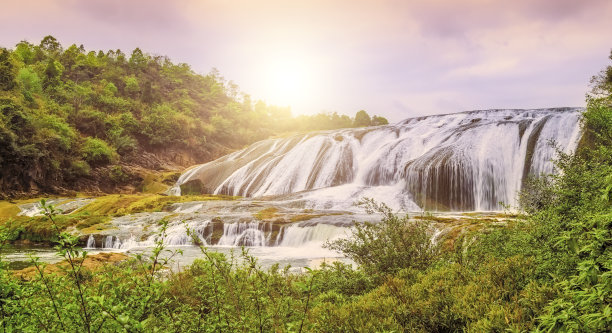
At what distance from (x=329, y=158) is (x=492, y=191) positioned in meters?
11.8

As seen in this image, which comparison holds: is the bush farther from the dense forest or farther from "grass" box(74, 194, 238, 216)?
the dense forest

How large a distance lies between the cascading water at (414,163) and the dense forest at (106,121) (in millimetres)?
9009

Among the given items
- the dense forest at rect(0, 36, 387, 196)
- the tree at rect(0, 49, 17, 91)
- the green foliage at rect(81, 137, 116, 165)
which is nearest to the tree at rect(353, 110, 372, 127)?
the dense forest at rect(0, 36, 387, 196)

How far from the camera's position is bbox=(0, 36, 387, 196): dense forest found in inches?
1008

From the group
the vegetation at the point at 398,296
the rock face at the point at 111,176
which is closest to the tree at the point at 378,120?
the rock face at the point at 111,176

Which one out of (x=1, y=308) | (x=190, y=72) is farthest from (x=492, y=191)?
(x=190, y=72)

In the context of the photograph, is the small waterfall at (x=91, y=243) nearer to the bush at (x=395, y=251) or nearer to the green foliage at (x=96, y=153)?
the bush at (x=395, y=251)

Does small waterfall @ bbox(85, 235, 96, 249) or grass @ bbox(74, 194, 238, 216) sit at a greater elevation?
grass @ bbox(74, 194, 238, 216)

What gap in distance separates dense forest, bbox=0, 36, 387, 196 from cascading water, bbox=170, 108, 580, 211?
9009mm

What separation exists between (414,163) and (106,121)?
33920 millimetres

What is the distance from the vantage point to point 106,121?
37.5 m

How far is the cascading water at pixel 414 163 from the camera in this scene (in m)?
19.0

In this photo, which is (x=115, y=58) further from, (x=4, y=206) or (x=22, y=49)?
(x=4, y=206)

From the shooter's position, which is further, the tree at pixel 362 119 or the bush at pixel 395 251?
the tree at pixel 362 119
